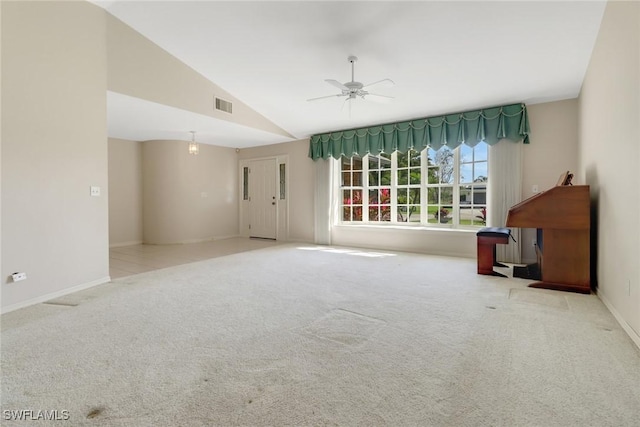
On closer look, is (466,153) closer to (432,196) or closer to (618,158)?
(432,196)

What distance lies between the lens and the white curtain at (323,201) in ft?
21.9

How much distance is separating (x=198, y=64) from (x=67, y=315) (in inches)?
142

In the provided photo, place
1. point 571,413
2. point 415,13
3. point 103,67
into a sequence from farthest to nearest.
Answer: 1. point 103,67
2. point 415,13
3. point 571,413

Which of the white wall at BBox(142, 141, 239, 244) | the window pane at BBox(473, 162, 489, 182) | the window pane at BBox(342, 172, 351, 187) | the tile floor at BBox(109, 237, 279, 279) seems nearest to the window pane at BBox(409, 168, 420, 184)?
the window pane at BBox(473, 162, 489, 182)

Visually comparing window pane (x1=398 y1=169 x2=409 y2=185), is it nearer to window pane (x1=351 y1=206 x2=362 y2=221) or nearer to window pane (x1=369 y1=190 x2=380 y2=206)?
window pane (x1=369 y1=190 x2=380 y2=206)

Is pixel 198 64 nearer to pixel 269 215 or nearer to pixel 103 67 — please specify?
pixel 103 67

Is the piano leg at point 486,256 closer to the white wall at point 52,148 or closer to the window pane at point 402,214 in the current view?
the window pane at point 402,214

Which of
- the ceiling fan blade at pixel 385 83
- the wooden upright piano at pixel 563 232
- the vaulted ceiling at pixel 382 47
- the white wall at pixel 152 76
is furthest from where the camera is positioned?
the white wall at pixel 152 76

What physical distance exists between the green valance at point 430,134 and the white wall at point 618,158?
4.26 feet

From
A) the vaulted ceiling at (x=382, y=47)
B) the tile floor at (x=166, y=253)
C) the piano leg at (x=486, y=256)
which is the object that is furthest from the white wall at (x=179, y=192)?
the piano leg at (x=486, y=256)

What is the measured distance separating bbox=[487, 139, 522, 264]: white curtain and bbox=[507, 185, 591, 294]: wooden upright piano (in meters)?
1.47

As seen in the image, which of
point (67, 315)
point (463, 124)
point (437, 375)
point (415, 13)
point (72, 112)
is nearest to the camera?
point (437, 375)

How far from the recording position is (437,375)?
1688 mm

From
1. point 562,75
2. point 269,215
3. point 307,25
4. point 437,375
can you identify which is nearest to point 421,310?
point 437,375
